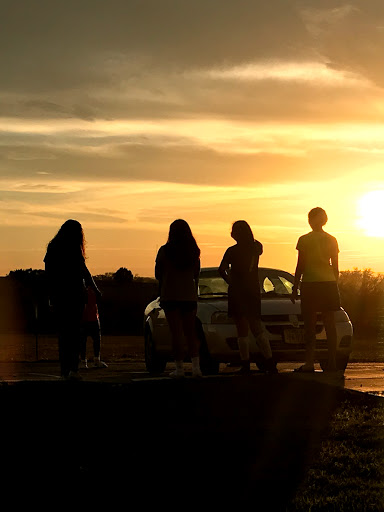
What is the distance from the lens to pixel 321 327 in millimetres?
14305

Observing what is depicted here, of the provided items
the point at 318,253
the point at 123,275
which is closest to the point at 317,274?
the point at 318,253

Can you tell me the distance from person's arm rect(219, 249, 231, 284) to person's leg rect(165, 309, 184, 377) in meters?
0.76

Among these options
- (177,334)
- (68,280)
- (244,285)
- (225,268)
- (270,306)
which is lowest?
(177,334)

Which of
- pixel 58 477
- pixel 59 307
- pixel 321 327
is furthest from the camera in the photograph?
pixel 321 327

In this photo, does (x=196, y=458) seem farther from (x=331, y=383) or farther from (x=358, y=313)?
(x=358, y=313)

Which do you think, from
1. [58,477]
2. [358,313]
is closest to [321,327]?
[58,477]

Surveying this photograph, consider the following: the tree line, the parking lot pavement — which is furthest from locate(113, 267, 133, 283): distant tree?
the parking lot pavement

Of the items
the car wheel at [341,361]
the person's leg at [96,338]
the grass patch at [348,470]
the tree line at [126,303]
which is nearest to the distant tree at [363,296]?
the tree line at [126,303]

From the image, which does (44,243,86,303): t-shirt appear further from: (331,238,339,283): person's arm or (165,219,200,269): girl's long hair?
(331,238,339,283): person's arm

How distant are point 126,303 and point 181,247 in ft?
122

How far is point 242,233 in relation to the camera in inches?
519

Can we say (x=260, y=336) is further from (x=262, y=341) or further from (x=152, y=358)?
(x=152, y=358)

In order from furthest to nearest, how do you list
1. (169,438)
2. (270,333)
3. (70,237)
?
(270,333), (70,237), (169,438)

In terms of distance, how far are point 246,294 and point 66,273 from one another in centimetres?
221
